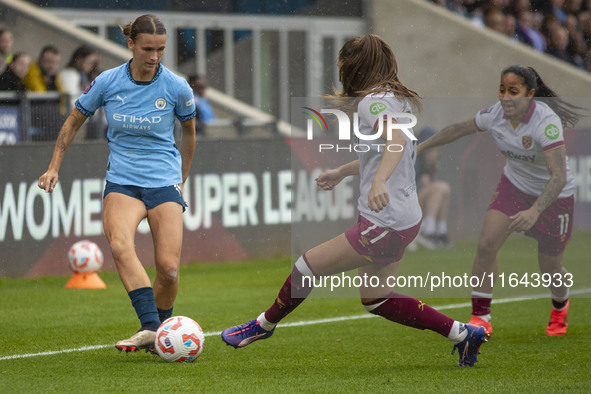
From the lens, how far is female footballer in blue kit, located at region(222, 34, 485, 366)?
546 cm

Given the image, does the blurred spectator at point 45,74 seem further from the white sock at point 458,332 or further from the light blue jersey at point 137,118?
the white sock at point 458,332

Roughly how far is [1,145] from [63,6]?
5.97 m

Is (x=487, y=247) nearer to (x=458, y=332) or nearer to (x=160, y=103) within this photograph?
(x=458, y=332)

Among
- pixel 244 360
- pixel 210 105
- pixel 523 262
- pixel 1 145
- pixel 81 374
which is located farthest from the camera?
pixel 210 105

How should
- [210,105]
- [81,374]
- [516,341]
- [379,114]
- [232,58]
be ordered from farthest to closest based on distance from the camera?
[232,58] → [210,105] → [516,341] → [81,374] → [379,114]

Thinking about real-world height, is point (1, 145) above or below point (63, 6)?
below

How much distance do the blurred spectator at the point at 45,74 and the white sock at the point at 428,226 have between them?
4285 mm

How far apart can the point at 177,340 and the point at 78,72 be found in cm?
691

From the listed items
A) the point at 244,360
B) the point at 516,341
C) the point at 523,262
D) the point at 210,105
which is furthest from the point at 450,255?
the point at 210,105

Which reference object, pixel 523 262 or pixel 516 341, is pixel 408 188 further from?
pixel 523 262

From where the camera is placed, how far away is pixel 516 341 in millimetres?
7070

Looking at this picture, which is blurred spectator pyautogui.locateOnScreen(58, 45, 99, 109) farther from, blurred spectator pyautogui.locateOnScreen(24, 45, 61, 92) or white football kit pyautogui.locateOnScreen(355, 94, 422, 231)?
white football kit pyautogui.locateOnScreen(355, 94, 422, 231)

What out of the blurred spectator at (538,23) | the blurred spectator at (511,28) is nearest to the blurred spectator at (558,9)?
the blurred spectator at (538,23)

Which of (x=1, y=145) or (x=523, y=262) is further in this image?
(x=1, y=145)
